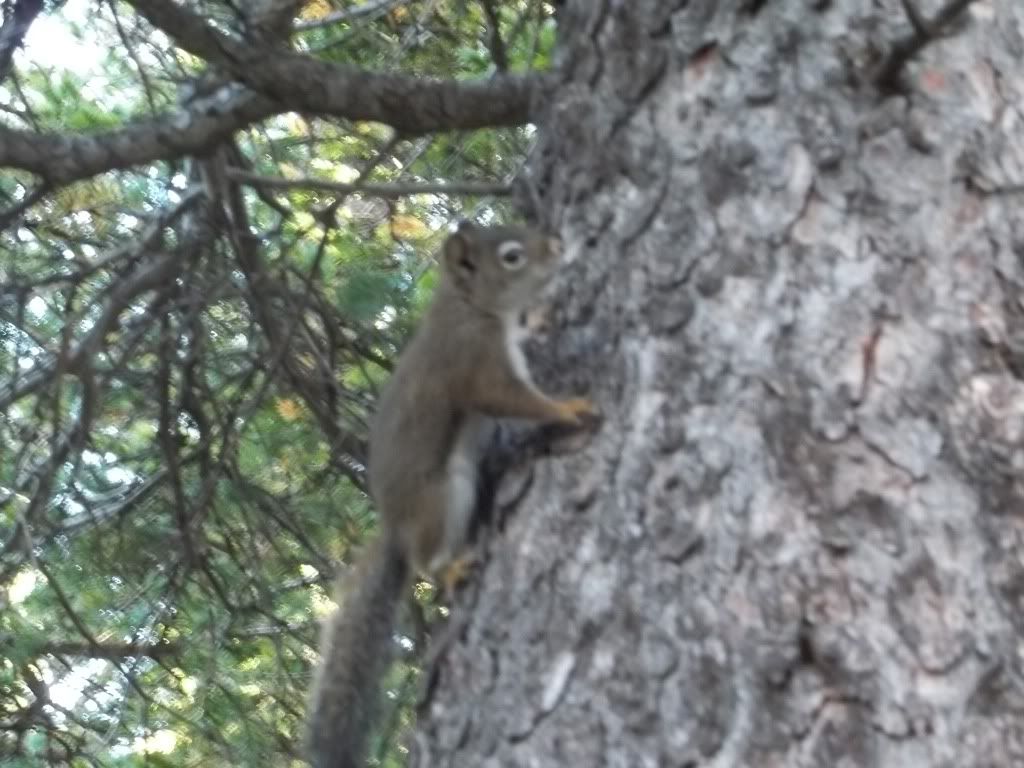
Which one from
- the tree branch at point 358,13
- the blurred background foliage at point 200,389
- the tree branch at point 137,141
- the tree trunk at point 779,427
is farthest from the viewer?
the tree branch at point 358,13

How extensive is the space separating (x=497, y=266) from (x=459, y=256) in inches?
4.5

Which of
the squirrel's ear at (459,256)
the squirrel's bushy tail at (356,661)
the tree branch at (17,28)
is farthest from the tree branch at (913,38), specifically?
the tree branch at (17,28)

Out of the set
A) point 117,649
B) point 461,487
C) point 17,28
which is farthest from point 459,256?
point 117,649

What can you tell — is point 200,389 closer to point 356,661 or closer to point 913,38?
point 356,661

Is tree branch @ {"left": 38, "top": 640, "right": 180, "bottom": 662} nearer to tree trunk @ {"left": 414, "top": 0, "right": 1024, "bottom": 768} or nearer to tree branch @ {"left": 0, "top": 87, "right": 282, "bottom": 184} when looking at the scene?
tree branch @ {"left": 0, "top": 87, "right": 282, "bottom": 184}

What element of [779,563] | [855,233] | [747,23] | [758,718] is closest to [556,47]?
[747,23]

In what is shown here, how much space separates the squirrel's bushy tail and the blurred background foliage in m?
0.32

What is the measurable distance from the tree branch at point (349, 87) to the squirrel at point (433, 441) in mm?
209

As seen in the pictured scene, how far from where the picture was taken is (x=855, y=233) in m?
1.74

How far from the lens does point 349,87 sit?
7.89 ft

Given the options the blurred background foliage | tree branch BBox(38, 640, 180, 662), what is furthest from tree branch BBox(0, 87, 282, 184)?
tree branch BBox(38, 640, 180, 662)

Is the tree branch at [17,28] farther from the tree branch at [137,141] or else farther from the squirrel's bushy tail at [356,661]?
the squirrel's bushy tail at [356,661]

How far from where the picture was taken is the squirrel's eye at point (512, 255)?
2289mm

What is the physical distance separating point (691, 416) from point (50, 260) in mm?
1813
